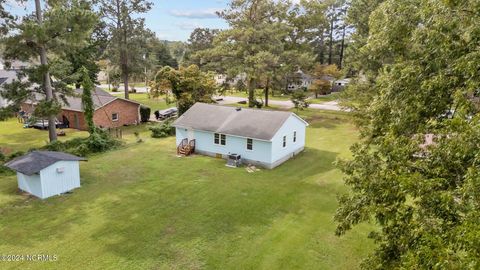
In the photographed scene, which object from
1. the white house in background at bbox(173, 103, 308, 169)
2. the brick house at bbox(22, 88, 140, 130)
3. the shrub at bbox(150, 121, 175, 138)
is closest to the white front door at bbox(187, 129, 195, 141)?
the white house in background at bbox(173, 103, 308, 169)

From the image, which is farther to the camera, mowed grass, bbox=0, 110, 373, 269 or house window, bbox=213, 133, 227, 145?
house window, bbox=213, 133, 227, 145

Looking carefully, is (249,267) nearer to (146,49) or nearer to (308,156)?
(308,156)

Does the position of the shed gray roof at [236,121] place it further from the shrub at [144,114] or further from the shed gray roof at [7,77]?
the shed gray roof at [7,77]

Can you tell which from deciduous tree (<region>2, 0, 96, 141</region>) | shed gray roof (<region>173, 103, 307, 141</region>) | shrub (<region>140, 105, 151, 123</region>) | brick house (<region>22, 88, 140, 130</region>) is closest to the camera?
deciduous tree (<region>2, 0, 96, 141</region>)

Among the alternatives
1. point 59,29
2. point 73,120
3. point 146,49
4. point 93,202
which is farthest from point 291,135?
point 146,49

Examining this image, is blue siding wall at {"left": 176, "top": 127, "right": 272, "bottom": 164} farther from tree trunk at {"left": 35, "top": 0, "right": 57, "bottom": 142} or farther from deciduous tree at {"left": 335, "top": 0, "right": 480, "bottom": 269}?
deciduous tree at {"left": 335, "top": 0, "right": 480, "bottom": 269}

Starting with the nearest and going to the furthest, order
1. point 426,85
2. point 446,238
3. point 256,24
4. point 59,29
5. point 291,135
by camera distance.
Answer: point 446,238 < point 426,85 < point 59,29 < point 291,135 < point 256,24

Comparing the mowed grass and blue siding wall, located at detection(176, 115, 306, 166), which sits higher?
blue siding wall, located at detection(176, 115, 306, 166)
